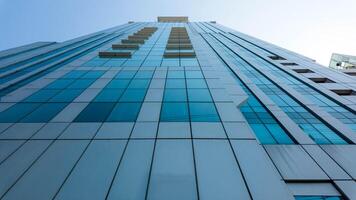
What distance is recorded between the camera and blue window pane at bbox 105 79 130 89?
51.5 ft

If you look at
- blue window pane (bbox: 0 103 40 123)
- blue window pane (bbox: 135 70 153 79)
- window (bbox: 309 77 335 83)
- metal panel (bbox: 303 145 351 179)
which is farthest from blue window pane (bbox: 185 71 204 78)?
window (bbox: 309 77 335 83)

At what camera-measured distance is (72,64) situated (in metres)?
20.6

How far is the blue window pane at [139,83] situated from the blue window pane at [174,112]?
12.3 feet

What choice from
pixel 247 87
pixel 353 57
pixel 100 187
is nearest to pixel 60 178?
pixel 100 187

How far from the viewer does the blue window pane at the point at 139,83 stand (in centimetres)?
1550

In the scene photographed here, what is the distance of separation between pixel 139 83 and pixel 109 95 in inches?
112

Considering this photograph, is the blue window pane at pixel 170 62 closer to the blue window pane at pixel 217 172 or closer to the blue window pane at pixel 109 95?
the blue window pane at pixel 109 95

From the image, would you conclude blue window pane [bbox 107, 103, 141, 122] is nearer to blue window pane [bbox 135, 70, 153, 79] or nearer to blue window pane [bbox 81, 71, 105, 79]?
blue window pane [bbox 135, 70, 153, 79]

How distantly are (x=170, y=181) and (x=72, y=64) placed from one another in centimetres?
1891

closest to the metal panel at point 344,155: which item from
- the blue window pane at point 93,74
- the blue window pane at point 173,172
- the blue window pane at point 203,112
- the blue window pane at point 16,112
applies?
the blue window pane at point 203,112

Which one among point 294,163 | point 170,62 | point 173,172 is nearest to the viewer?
point 173,172

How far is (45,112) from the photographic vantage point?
12.2 metres

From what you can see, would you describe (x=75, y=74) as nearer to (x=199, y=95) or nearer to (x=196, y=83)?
(x=196, y=83)

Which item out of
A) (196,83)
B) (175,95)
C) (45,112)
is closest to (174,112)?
(175,95)
